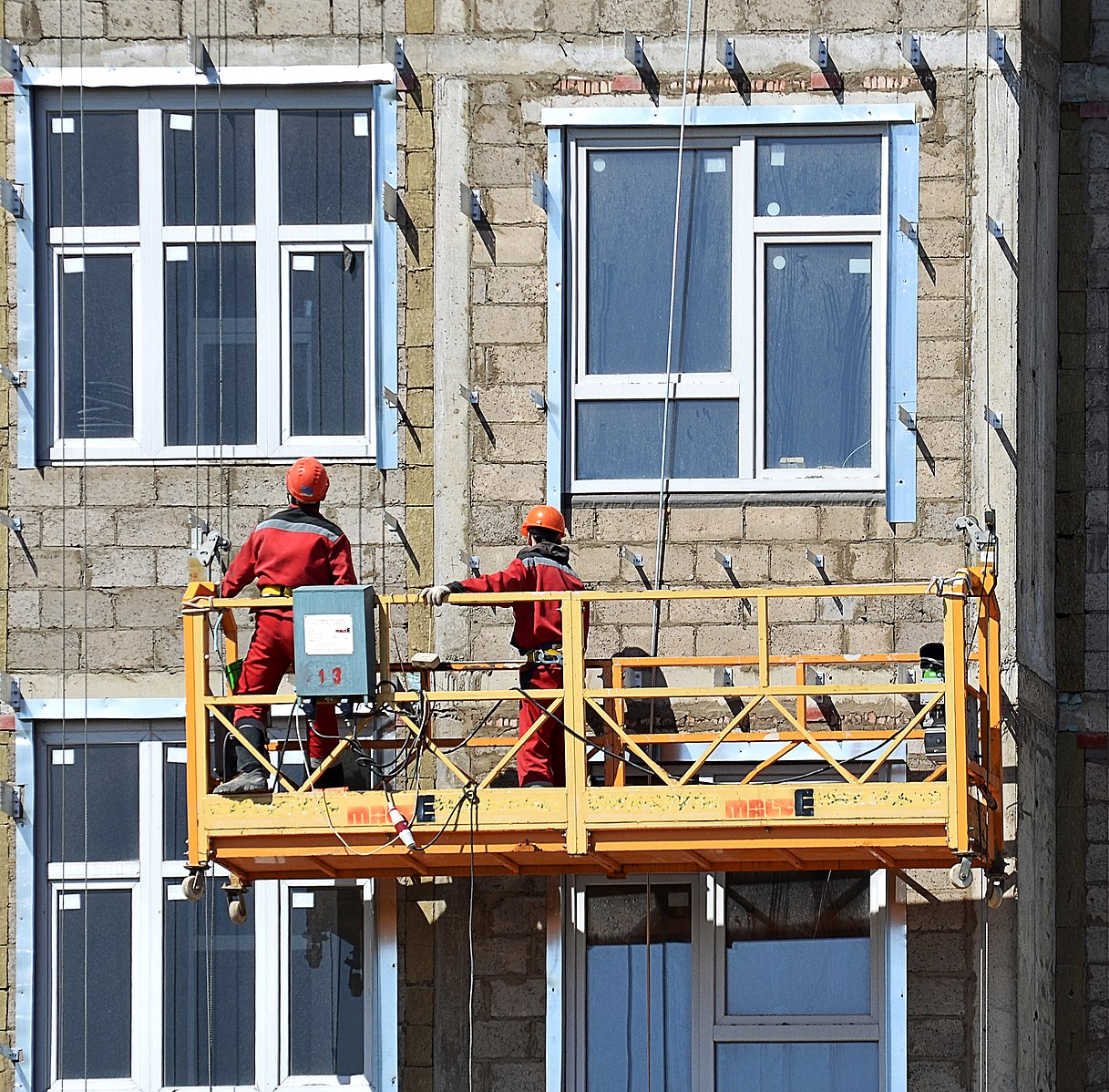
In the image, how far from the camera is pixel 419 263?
46.9ft

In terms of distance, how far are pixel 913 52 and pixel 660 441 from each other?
266cm

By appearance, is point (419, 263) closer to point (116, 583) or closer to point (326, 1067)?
point (116, 583)

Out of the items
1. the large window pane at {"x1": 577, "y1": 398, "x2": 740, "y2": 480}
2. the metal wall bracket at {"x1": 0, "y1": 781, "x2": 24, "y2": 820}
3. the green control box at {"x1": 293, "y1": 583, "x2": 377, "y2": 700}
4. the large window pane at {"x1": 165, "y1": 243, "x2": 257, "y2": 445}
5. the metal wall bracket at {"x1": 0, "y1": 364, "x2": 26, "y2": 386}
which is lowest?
the metal wall bracket at {"x1": 0, "y1": 781, "x2": 24, "y2": 820}

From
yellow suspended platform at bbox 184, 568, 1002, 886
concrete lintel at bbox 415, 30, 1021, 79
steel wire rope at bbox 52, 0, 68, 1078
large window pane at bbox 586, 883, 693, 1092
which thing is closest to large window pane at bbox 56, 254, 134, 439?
steel wire rope at bbox 52, 0, 68, 1078

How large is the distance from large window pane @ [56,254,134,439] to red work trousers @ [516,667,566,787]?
116 inches

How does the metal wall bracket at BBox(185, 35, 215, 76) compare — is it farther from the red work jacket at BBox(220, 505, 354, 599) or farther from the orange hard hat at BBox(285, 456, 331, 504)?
the red work jacket at BBox(220, 505, 354, 599)

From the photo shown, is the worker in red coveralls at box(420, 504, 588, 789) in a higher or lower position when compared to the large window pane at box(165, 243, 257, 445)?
lower

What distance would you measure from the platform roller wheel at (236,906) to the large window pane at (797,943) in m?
2.73

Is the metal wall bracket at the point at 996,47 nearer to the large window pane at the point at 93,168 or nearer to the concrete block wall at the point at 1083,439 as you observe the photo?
the concrete block wall at the point at 1083,439

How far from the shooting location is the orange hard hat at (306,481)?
43.2 feet

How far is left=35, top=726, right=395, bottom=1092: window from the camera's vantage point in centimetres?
1389

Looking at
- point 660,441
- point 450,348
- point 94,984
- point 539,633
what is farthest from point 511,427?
point 94,984

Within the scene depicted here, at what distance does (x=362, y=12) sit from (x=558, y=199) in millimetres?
1602

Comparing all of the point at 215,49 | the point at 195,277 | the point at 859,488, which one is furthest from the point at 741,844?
the point at 215,49
